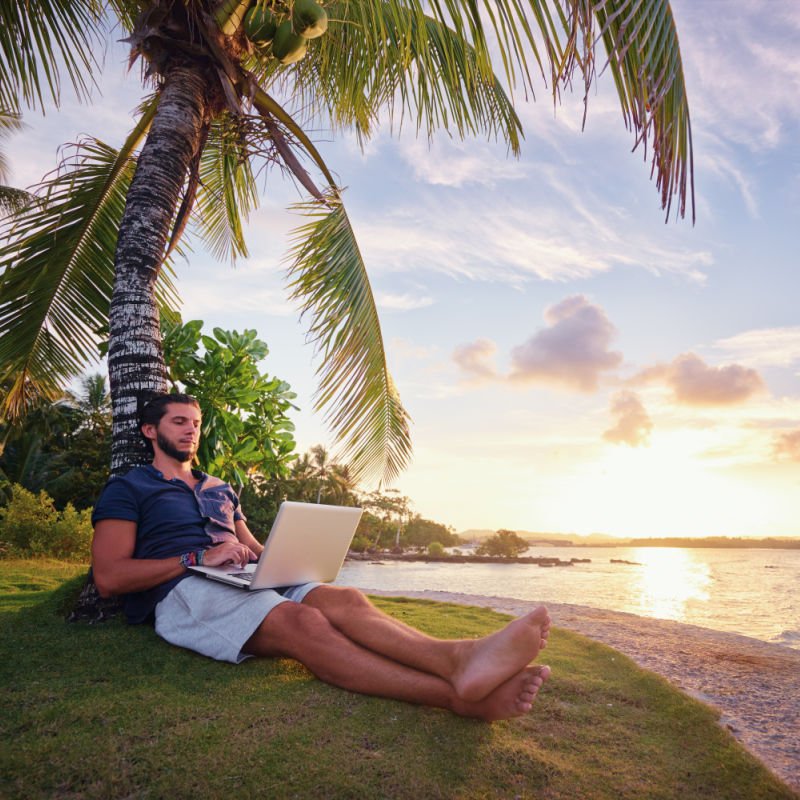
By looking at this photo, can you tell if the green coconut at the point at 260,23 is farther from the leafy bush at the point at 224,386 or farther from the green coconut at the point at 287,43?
the leafy bush at the point at 224,386

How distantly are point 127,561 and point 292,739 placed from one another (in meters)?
1.15

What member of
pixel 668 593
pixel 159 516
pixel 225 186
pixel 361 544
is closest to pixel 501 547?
pixel 361 544

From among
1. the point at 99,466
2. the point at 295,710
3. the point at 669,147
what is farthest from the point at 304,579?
the point at 99,466

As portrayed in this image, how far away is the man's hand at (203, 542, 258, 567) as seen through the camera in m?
2.76

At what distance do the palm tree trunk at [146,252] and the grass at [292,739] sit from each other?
4.13 feet

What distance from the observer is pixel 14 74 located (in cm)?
486

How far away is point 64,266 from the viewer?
5.49 metres

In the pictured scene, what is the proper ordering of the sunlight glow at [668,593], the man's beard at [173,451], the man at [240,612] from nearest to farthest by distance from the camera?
the man at [240,612] → the man's beard at [173,451] → the sunlight glow at [668,593]

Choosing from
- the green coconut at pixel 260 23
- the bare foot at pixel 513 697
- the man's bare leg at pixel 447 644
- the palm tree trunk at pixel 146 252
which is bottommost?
the bare foot at pixel 513 697

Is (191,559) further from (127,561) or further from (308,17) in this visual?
(308,17)

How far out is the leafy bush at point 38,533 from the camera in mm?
8320

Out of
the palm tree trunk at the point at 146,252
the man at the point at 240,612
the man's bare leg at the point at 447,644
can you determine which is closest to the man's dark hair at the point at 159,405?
the man at the point at 240,612

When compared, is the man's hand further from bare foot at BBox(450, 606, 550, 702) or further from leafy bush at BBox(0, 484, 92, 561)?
leafy bush at BBox(0, 484, 92, 561)

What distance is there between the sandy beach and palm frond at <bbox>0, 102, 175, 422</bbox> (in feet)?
16.9
